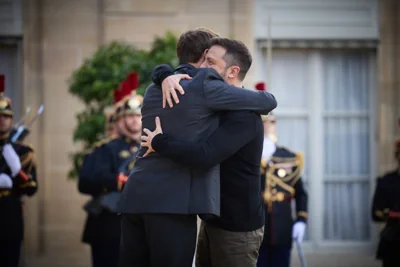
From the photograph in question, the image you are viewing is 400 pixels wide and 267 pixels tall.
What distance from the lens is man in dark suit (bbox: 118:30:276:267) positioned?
4.19 meters

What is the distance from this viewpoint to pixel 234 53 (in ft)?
14.8

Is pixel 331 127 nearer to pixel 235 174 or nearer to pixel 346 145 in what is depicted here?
pixel 346 145

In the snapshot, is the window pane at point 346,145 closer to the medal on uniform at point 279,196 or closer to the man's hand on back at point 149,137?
the medal on uniform at point 279,196

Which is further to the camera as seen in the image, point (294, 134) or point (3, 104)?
point (294, 134)

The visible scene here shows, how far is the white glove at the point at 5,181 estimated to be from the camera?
24.1ft

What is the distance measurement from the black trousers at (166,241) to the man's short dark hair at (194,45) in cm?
84

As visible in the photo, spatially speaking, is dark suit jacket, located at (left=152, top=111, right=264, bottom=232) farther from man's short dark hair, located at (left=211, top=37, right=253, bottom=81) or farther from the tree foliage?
the tree foliage

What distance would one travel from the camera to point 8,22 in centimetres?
1015

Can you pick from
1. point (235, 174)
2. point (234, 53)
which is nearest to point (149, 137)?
point (235, 174)

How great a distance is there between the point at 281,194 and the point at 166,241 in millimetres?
3389

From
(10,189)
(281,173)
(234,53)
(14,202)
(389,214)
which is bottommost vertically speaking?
(389,214)

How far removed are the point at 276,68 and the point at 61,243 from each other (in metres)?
3.24

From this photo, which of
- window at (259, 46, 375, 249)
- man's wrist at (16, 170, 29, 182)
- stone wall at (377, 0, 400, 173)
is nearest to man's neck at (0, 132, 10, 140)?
man's wrist at (16, 170, 29, 182)

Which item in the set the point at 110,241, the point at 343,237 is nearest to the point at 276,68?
the point at 343,237
